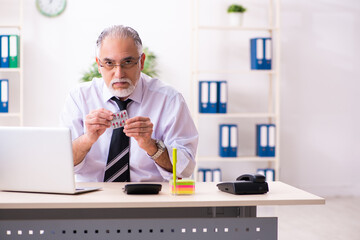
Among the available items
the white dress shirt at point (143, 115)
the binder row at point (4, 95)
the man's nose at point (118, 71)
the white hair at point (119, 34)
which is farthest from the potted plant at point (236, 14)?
the man's nose at point (118, 71)

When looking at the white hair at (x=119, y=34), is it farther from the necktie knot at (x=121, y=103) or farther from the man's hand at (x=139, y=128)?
the man's hand at (x=139, y=128)

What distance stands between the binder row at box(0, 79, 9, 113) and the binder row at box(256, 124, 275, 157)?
2.34m

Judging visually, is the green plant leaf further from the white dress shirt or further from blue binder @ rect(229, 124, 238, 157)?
the white dress shirt

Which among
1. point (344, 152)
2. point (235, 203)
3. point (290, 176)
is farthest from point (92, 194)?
point (344, 152)

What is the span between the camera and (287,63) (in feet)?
17.7

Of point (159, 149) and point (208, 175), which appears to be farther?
point (208, 175)

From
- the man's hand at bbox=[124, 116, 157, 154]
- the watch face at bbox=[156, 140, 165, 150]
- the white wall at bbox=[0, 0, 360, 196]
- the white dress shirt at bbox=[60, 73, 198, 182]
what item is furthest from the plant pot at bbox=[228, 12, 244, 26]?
the man's hand at bbox=[124, 116, 157, 154]

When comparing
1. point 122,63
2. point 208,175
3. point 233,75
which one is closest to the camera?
point 122,63

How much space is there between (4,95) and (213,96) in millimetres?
1889

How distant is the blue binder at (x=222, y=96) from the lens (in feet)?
15.9

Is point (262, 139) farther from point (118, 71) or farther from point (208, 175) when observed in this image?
point (118, 71)

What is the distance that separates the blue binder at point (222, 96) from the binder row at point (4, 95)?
1915mm

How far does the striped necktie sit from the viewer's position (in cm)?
241

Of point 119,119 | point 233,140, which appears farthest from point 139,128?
point 233,140
